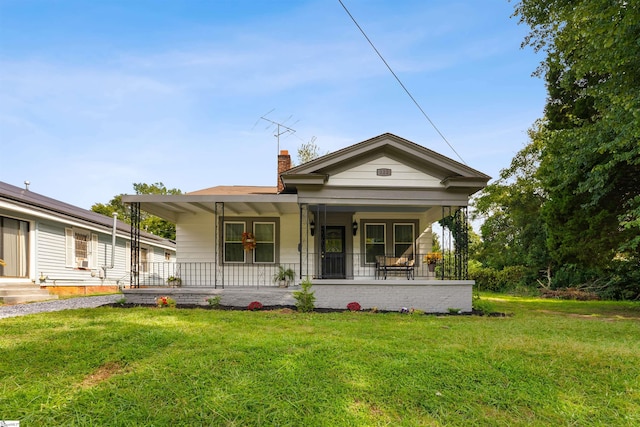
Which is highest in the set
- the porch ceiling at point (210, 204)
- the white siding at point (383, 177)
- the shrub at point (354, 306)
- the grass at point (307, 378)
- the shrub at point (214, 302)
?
the white siding at point (383, 177)

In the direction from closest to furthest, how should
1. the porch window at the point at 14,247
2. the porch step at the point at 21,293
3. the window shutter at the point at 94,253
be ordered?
the porch step at the point at 21,293
the porch window at the point at 14,247
the window shutter at the point at 94,253

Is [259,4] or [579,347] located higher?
[259,4]

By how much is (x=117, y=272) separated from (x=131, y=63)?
11.6 m

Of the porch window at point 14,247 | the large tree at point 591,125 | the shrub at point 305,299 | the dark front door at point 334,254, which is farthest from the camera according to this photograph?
the porch window at point 14,247

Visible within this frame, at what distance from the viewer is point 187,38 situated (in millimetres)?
10953

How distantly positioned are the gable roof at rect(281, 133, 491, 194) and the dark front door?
2.58 metres

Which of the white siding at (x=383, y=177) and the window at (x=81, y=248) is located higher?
the white siding at (x=383, y=177)

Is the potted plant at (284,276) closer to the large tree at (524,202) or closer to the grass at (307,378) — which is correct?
the grass at (307,378)

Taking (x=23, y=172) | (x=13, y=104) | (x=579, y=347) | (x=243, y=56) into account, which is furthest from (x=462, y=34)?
(x=23, y=172)

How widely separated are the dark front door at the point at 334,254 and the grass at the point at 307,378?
5885 mm

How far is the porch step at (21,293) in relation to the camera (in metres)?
11.1

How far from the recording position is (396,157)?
1136 cm

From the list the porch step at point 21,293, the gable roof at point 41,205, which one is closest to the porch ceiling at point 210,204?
the gable roof at point 41,205

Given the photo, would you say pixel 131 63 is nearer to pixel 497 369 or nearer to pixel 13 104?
pixel 13 104
